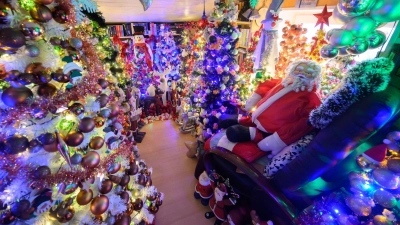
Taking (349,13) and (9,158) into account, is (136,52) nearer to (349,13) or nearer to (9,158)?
(9,158)

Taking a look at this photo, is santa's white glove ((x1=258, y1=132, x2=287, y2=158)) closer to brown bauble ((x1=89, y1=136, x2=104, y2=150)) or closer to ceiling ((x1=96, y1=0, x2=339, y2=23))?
brown bauble ((x1=89, y1=136, x2=104, y2=150))

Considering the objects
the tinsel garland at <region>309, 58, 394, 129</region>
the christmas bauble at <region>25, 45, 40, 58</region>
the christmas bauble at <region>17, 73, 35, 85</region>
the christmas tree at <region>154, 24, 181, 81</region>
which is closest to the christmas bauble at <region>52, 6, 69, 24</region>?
the christmas bauble at <region>25, 45, 40, 58</region>

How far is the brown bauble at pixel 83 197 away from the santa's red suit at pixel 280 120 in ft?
3.73

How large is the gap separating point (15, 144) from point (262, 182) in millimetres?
1423

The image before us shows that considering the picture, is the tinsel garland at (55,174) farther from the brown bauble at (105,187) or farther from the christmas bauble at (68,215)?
the christmas bauble at (68,215)

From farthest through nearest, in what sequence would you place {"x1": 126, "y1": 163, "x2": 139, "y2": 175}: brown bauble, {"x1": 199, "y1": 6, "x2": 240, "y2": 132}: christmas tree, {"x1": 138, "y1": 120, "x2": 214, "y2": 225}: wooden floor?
{"x1": 199, "y1": 6, "x2": 240, "y2": 132}: christmas tree → {"x1": 138, "y1": 120, "x2": 214, "y2": 225}: wooden floor → {"x1": 126, "y1": 163, "x2": 139, "y2": 175}: brown bauble

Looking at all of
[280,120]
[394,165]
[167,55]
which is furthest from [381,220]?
[167,55]

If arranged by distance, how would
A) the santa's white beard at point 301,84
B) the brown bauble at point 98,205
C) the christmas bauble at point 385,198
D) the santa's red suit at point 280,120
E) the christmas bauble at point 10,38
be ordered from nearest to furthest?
the christmas bauble at point 10,38 → the christmas bauble at point 385,198 → the brown bauble at point 98,205 → the santa's red suit at point 280,120 → the santa's white beard at point 301,84

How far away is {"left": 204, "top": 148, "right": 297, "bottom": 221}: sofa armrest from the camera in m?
1.22

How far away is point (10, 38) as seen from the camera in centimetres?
69

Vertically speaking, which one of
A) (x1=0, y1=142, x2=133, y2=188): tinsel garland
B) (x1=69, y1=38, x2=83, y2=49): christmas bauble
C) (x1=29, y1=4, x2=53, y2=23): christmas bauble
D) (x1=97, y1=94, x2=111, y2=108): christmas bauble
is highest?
(x1=29, y1=4, x2=53, y2=23): christmas bauble

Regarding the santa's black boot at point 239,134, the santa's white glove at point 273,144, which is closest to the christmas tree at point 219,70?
the santa's black boot at point 239,134

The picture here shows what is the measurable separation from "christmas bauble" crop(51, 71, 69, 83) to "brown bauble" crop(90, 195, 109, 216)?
0.67 metres

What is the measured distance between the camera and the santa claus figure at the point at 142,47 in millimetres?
3773
